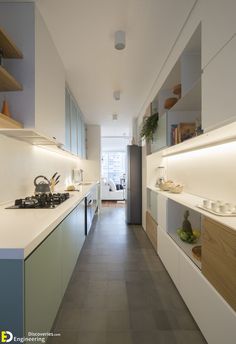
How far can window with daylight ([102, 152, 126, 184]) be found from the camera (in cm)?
1071

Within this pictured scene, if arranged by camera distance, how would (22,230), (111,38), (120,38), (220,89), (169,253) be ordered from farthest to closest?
(169,253), (111,38), (120,38), (220,89), (22,230)

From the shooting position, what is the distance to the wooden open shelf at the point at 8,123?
1.35 meters

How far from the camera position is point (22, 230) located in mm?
1060

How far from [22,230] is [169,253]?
1.70 meters

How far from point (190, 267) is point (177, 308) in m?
0.43

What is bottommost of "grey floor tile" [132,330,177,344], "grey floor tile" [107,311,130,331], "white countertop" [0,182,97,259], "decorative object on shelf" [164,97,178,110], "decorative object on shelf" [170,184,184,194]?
"grey floor tile" [132,330,177,344]

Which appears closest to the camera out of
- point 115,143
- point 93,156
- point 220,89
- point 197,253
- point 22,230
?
point 22,230

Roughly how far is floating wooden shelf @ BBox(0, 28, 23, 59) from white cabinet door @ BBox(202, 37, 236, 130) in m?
1.42

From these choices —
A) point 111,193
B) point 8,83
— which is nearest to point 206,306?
point 8,83

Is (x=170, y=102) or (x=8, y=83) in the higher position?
(x=170, y=102)

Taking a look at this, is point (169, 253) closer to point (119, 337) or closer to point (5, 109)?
point (119, 337)

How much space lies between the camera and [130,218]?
14.9 feet

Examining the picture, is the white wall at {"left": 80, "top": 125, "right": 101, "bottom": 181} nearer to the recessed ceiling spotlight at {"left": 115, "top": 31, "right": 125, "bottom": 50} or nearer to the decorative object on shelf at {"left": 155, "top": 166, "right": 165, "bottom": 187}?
the decorative object on shelf at {"left": 155, "top": 166, "right": 165, "bottom": 187}

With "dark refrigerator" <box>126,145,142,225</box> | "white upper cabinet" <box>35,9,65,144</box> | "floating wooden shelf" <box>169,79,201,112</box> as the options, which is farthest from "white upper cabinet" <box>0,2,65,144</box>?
"dark refrigerator" <box>126,145,142,225</box>
